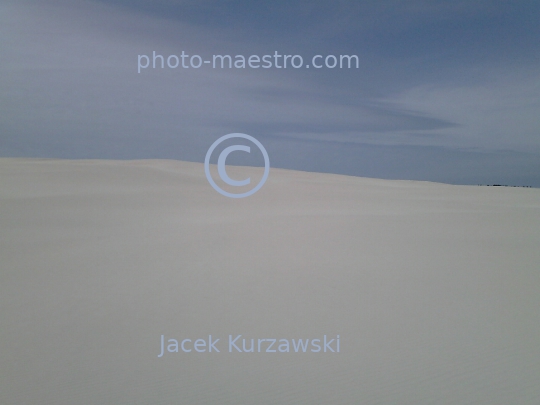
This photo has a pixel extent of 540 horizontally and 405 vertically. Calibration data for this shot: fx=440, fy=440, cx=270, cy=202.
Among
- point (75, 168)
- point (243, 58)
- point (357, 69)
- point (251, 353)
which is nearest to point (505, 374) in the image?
point (251, 353)

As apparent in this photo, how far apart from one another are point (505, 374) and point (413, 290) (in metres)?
1.00

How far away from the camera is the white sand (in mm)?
2631

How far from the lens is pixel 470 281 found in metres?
3.97

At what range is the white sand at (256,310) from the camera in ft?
8.63

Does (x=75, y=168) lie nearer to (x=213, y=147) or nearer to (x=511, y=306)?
(x=213, y=147)

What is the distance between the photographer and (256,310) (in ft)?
10.7

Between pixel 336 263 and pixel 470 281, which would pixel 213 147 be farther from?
pixel 470 281

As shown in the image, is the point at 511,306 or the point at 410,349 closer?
the point at 410,349

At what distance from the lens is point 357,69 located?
10.8 feet

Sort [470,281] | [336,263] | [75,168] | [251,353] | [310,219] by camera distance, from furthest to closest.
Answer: [75,168] < [310,219] < [336,263] < [470,281] < [251,353]

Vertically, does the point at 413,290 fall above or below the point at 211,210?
below

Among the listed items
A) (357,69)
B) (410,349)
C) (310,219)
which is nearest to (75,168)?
(310,219)

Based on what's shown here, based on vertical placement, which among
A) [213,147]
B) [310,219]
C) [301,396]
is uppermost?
[310,219]

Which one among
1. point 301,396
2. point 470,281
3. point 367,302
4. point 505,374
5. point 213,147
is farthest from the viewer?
point 470,281
